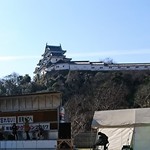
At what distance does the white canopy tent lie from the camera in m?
15.6

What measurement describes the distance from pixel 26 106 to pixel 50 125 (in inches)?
85.3

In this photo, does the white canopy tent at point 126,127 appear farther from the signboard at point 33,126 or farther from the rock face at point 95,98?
the rock face at point 95,98

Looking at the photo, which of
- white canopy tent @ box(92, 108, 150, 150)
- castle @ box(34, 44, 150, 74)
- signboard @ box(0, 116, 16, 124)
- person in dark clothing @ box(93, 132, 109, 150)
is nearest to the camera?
white canopy tent @ box(92, 108, 150, 150)

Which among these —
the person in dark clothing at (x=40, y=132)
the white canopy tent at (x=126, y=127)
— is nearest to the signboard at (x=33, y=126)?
the person in dark clothing at (x=40, y=132)

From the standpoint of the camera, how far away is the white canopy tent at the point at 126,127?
15648 millimetres

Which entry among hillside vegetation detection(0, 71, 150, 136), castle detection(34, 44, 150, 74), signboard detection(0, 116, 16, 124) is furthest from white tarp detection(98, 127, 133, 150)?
castle detection(34, 44, 150, 74)

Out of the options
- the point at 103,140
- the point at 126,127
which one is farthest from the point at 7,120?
the point at 126,127

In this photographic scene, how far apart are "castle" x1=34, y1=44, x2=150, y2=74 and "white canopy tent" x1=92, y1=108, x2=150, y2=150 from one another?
69.1m

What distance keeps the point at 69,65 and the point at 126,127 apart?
249 ft

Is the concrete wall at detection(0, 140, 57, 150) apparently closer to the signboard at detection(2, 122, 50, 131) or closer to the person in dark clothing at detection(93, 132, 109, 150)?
the signboard at detection(2, 122, 50, 131)

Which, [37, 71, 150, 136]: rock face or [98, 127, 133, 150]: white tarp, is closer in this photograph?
[98, 127, 133, 150]: white tarp

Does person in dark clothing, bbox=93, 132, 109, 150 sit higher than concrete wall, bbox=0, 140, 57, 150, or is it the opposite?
person in dark clothing, bbox=93, 132, 109, 150

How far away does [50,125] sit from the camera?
22.3 meters

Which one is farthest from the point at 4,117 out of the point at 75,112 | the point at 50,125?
the point at 75,112
